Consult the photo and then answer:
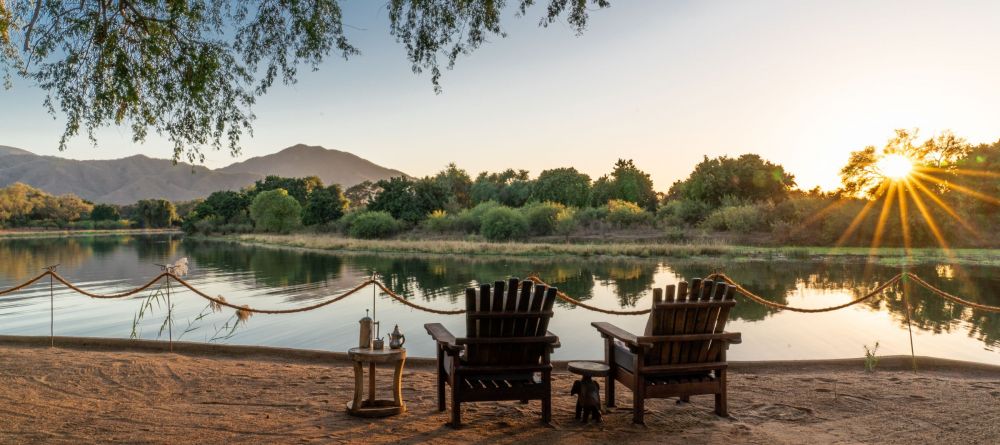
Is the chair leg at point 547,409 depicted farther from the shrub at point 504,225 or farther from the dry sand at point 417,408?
the shrub at point 504,225

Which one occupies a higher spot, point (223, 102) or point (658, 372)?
point (223, 102)

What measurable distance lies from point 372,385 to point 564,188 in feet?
225

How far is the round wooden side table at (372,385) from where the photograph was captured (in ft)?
18.2

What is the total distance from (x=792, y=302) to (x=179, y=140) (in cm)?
1701

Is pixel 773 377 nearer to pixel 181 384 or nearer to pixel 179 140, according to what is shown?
pixel 181 384

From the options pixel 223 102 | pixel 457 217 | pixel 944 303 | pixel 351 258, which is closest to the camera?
pixel 223 102

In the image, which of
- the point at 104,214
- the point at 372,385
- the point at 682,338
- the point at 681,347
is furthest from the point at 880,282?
the point at 104,214

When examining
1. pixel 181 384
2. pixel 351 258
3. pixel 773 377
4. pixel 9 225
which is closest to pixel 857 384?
pixel 773 377

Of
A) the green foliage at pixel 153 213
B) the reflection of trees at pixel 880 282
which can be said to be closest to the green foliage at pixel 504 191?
the reflection of trees at pixel 880 282

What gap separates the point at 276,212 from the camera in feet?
270

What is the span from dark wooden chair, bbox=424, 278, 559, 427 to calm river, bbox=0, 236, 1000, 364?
5911 millimetres

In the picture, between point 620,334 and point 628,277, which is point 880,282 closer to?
point 628,277

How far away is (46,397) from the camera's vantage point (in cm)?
634

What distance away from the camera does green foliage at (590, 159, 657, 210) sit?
69750mm
